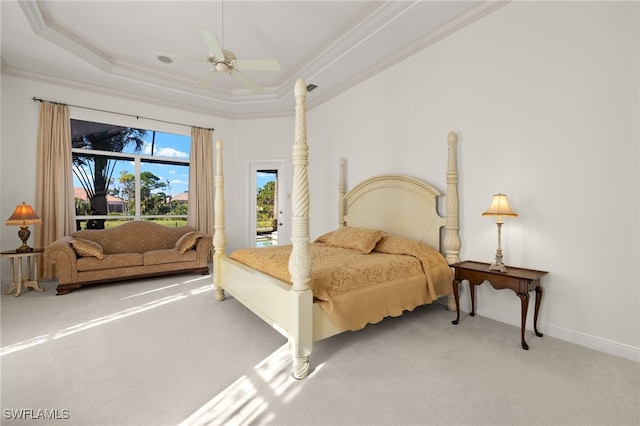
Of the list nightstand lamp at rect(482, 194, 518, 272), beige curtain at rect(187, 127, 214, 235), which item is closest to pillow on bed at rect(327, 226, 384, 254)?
nightstand lamp at rect(482, 194, 518, 272)

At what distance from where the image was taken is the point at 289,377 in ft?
6.25

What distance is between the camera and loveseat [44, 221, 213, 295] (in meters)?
3.72

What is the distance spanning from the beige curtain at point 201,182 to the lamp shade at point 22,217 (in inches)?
83.6

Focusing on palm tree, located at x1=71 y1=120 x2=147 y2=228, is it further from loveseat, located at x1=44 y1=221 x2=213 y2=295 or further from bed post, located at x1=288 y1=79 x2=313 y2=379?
bed post, located at x1=288 y1=79 x2=313 y2=379

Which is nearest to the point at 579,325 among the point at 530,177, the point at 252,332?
the point at 530,177

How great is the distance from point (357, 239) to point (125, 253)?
11.8 ft

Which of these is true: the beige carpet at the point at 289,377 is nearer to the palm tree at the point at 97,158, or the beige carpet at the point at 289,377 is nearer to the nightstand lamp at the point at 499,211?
the nightstand lamp at the point at 499,211

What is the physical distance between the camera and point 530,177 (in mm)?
2605

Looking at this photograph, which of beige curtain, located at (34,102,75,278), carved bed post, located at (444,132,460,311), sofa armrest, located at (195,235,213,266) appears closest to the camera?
carved bed post, located at (444,132,460,311)

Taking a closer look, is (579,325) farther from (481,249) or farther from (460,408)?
(460,408)

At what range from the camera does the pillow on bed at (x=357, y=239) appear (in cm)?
329

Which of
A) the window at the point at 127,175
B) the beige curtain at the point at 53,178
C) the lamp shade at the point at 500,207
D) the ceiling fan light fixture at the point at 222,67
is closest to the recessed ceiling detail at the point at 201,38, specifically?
the ceiling fan light fixture at the point at 222,67

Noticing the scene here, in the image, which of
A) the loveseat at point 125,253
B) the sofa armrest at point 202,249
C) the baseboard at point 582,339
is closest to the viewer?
the baseboard at point 582,339

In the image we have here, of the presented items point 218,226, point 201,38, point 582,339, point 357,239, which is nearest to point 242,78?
point 201,38
